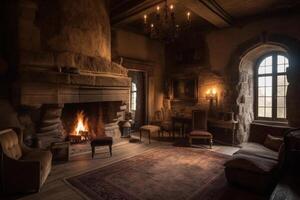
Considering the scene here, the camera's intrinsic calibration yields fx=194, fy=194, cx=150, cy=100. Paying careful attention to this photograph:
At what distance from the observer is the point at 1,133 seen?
3059mm

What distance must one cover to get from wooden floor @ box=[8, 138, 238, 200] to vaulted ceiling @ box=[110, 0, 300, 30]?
3.63 m

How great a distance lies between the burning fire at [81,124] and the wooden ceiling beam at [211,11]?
4.04 metres

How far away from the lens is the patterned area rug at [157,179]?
292 cm

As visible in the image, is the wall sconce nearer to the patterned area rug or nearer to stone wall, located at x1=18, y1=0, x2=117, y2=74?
the patterned area rug

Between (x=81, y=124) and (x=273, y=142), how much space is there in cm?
484

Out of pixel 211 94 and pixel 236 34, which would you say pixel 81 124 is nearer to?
pixel 211 94

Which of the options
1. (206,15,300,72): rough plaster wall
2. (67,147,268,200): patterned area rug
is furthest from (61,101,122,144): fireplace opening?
(206,15,300,72): rough plaster wall

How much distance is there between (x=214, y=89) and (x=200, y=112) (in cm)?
104

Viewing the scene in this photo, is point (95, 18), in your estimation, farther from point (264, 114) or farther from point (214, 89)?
point (264, 114)

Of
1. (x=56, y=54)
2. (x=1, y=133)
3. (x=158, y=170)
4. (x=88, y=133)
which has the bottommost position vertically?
(x=158, y=170)

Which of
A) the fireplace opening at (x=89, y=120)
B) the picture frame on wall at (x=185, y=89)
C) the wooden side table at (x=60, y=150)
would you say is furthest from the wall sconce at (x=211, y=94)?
the wooden side table at (x=60, y=150)

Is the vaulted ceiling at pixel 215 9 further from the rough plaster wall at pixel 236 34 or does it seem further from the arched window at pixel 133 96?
the arched window at pixel 133 96

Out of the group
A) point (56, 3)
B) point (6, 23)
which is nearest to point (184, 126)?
point (56, 3)

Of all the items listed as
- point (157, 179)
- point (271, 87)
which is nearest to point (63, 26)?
point (157, 179)
